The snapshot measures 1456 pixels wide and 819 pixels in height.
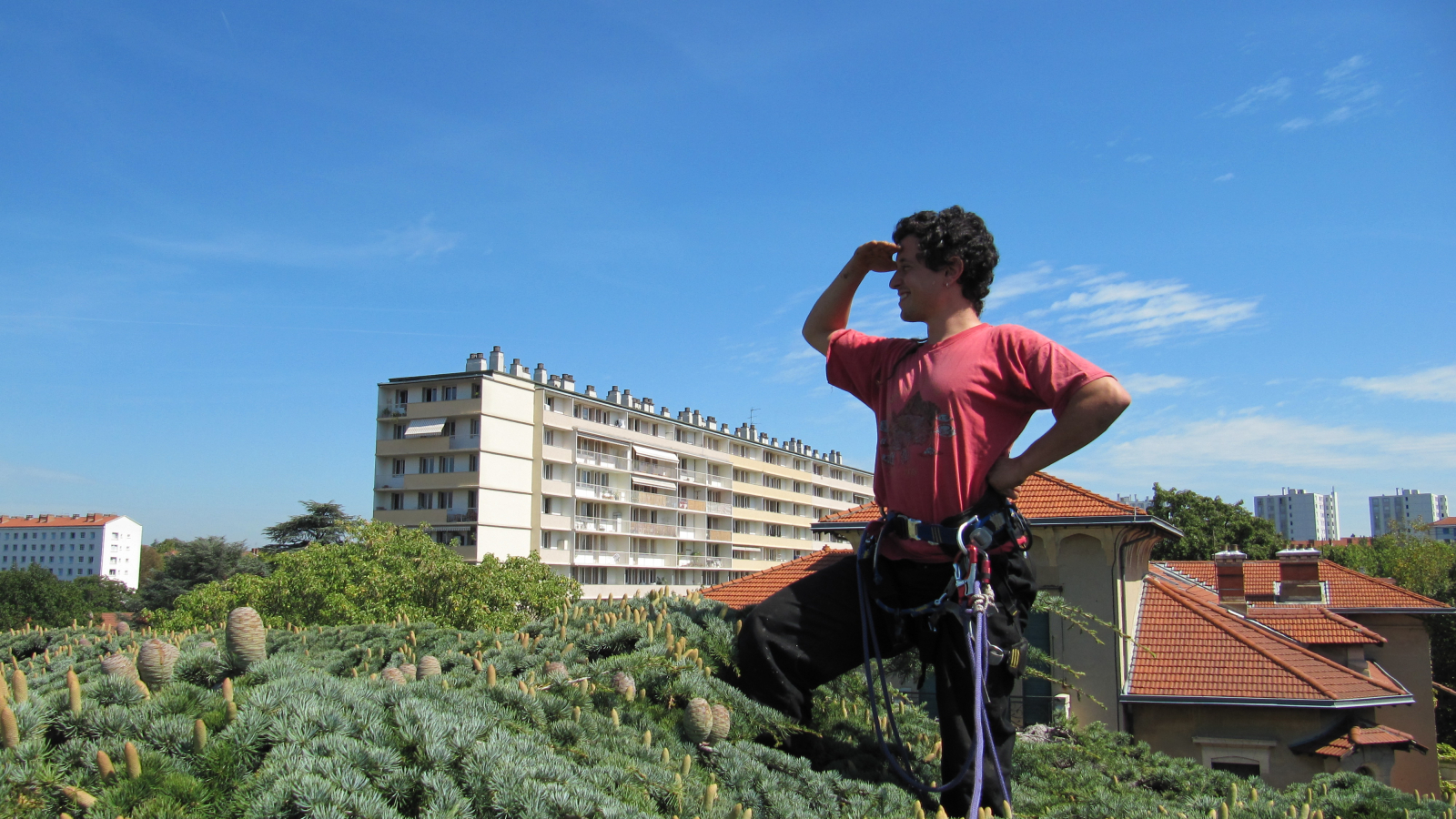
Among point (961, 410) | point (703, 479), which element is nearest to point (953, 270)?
point (961, 410)

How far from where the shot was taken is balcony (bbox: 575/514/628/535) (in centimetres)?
6456

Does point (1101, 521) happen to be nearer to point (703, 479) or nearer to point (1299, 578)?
point (1299, 578)

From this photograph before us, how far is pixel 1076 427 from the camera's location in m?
3.27

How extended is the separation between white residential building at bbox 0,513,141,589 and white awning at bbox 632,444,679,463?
442 feet

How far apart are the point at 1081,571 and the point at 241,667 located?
1724 centimetres

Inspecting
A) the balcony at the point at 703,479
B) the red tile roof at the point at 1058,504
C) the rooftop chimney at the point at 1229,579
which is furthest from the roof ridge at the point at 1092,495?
the balcony at the point at 703,479

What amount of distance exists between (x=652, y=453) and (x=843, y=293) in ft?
225

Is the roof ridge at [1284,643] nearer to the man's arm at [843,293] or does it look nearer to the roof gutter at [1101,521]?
the roof gutter at [1101,521]

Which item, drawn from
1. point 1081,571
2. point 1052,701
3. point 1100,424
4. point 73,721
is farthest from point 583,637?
point 1081,571

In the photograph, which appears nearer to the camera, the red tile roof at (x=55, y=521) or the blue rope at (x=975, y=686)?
the blue rope at (x=975, y=686)

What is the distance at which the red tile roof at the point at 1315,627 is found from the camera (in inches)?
796

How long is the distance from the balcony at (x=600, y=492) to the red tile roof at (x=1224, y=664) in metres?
49.6

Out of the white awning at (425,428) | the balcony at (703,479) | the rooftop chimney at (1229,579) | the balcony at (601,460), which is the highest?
the white awning at (425,428)

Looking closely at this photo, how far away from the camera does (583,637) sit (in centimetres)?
422
